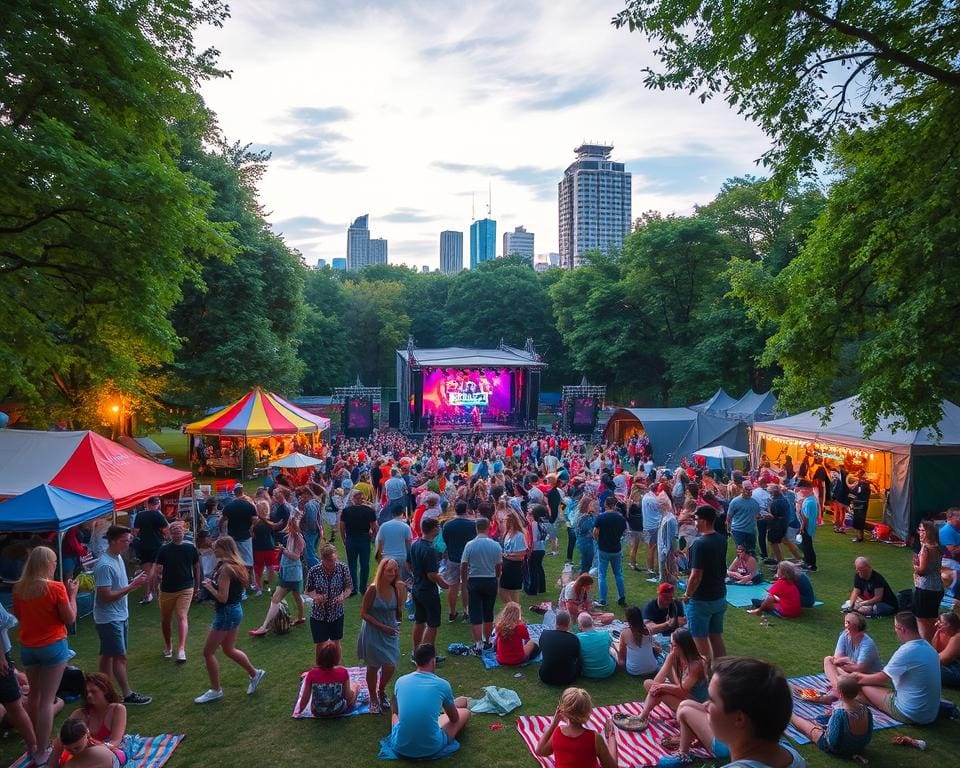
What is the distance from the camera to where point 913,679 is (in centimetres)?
498

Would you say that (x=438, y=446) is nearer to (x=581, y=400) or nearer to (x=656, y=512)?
(x=581, y=400)

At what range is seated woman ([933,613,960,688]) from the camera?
5742 mm

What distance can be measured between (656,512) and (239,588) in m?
6.20

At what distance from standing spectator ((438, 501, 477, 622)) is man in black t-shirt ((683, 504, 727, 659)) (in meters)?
2.52

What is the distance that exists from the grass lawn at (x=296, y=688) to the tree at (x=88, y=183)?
12.1 ft

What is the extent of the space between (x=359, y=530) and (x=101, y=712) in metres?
4.23

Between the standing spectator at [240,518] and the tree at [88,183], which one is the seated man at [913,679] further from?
the tree at [88,183]

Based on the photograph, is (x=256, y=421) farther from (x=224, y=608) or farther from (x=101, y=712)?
(x=101, y=712)

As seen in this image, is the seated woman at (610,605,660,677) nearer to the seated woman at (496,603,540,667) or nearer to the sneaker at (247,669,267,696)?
the seated woman at (496,603,540,667)

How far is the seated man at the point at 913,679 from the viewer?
A: 4941 millimetres

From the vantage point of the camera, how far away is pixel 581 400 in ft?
109

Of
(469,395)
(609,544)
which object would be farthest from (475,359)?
(609,544)

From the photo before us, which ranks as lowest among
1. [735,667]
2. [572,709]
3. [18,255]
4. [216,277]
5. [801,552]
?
Answer: [801,552]

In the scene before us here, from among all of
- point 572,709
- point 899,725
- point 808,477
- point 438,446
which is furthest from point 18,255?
point 438,446
